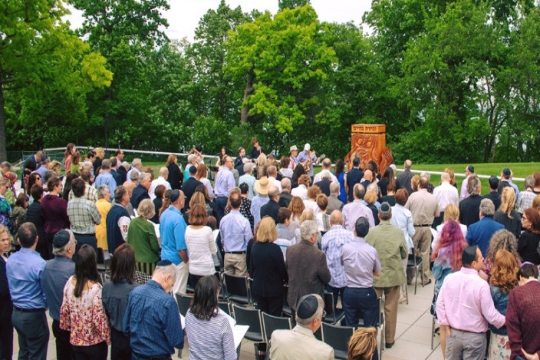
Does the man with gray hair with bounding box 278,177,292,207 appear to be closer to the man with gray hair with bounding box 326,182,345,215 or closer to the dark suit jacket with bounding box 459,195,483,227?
the man with gray hair with bounding box 326,182,345,215

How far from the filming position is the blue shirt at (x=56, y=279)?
594 centimetres

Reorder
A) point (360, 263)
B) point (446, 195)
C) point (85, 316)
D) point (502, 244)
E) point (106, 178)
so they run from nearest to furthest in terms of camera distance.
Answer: point (85, 316) < point (502, 244) < point (360, 263) < point (446, 195) < point (106, 178)

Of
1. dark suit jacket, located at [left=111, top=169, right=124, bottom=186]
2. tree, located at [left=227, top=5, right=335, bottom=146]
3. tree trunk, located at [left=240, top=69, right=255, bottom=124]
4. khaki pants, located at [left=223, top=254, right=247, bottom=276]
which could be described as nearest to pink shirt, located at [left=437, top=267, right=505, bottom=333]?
khaki pants, located at [left=223, top=254, right=247, bottom=276]

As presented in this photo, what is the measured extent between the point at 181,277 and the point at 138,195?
2616 mm

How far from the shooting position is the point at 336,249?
293 inches

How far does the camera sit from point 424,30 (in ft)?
115

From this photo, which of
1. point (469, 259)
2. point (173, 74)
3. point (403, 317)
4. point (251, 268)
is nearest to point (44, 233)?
point (251, 268)

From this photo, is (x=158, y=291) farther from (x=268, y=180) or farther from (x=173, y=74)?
(x=173, y=74)

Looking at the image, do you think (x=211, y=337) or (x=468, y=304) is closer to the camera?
(x=211, y=337)

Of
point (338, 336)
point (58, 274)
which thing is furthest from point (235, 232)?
point (58, 274)

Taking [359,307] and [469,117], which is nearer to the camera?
[359,307]

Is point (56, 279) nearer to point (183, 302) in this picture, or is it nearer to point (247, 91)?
point (183, 302)

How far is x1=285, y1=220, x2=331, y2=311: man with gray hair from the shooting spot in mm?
6816

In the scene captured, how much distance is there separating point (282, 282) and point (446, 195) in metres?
4.81
